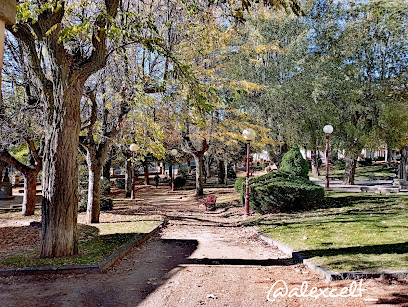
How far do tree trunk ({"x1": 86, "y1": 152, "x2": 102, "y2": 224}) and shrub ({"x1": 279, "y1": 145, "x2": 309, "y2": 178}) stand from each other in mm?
8087

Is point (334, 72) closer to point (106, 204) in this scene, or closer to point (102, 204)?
point (106, 204)

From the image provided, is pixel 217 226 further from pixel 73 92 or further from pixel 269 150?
pixel 269 150

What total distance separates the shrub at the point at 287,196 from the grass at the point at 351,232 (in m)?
0.58

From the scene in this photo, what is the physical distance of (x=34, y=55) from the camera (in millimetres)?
6887

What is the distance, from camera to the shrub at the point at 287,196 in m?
12.3

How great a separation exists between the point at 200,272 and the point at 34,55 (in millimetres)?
5614

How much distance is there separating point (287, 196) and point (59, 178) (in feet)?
27.5

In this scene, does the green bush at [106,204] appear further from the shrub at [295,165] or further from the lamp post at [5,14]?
the lamp post at [5,14]

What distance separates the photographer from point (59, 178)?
6582mm

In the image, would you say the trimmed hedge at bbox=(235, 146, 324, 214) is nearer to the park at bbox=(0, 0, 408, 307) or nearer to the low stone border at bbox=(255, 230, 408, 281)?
the park at bbox=(0, 0, 408, 307)

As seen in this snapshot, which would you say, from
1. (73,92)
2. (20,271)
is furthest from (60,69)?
(20,271)

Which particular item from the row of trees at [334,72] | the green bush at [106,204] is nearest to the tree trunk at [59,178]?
the green bush at [106,204]

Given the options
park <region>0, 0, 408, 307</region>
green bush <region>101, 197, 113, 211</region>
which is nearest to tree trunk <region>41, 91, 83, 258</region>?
park <region>0, 0, 408, 307</region>

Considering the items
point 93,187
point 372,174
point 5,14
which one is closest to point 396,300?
point 5,14
